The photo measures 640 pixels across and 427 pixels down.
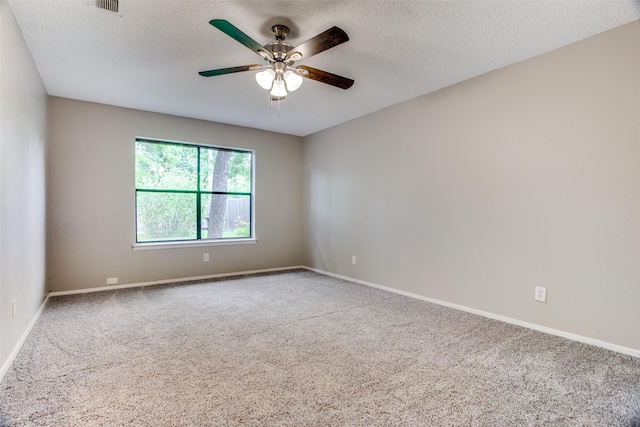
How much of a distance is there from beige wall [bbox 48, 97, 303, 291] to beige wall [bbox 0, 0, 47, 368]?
1.93 feet

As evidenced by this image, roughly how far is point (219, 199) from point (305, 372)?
3.58 metres

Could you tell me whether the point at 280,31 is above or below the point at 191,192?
above

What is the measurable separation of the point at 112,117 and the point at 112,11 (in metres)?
2.36

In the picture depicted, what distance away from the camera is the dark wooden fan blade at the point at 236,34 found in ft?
5.99

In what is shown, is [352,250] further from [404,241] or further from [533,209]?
[533,209]

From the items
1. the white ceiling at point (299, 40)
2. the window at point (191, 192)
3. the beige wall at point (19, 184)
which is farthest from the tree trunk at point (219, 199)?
the beige wall at point (19, 184)

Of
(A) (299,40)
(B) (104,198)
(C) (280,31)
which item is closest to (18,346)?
(B) (104,198)

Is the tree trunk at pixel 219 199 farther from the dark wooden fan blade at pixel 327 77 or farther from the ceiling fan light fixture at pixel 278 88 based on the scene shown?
the dark wooden fan blade at pixel 327 77

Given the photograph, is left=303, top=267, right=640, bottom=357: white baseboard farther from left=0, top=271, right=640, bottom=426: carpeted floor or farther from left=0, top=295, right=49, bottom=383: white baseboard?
left=0, top=295, right=49, bottom=383: white baseboard

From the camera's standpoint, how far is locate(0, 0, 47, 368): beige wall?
81.0 inches

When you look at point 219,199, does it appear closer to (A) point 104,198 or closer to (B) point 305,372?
(A) point 104,198

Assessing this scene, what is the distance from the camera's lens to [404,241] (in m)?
4.00

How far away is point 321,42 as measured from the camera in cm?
207

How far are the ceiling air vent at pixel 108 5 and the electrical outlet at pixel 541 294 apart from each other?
3870 mm
